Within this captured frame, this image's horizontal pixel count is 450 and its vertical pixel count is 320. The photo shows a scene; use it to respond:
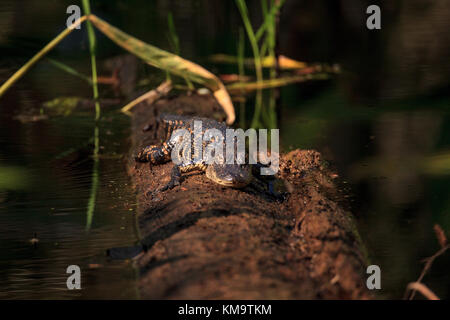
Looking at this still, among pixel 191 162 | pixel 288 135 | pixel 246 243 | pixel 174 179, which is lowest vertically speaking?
pixel 246 243

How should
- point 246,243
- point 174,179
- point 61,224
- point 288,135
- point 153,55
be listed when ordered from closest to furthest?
1. point 246,243
2. point 61,224
3. point 174,179
4. point 153,55
5. point 288,135

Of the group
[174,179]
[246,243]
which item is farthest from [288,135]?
[246,243]

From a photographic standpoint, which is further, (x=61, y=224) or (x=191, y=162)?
(x=191, y=162)

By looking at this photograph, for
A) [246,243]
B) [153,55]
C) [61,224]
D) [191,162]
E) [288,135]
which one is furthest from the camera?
[288,135]

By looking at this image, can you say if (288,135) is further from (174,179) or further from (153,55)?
(174,179)

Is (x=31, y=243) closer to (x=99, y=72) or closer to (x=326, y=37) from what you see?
(x=99, y=72)

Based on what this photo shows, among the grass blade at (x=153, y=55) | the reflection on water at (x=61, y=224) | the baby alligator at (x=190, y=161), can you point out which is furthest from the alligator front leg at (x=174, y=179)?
the grass blade at (x=153, y=55)
